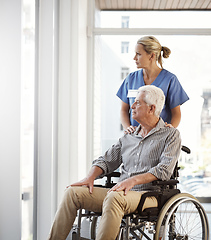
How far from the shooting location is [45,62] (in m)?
3.39

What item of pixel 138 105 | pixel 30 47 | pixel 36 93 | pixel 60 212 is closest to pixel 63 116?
pixel 36 93

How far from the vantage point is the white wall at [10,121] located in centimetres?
237

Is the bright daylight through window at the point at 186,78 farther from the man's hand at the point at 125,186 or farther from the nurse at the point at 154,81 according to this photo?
the man's hand at the point at 125,186

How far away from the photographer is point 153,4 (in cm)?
470

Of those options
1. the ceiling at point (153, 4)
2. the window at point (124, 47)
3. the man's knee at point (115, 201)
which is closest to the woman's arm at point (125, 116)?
the man's knee at point (115, 201)

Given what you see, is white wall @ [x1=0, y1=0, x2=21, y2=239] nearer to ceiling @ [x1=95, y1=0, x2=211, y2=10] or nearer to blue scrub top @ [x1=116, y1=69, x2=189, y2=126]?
blue scrub top @ [x1=116, y1=69, x2=189, y2=126]

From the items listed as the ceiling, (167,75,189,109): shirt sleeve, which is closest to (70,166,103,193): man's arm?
(167,75,189,109): shirt sleeve

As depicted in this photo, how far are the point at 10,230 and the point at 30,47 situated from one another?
1.30 meters

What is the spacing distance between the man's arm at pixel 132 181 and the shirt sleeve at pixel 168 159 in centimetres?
4

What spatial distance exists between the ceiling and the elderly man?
223 centimetres

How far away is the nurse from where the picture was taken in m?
3.16

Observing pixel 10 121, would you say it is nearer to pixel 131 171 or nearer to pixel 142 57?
pixel 131 171

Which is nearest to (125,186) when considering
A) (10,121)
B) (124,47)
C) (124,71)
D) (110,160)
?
(110,160)

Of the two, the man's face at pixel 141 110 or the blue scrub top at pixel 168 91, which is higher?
the blue scrub top at pixel 168 91
